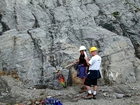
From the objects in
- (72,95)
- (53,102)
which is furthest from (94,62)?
(53,102)

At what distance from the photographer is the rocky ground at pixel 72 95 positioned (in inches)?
407

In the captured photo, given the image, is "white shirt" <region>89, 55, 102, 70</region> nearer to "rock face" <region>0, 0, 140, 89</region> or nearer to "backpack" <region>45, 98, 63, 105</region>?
"backpack" <region>45, 98, 63, 105</region>

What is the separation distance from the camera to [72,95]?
1123cm

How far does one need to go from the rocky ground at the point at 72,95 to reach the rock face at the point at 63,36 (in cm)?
66

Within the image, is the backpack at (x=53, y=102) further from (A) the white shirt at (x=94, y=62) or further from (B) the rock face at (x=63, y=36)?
(B) the rock face at (x=63, y=36)

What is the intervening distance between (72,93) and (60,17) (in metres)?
6.07

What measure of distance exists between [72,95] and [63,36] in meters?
4.19

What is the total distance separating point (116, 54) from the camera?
45.4 feet

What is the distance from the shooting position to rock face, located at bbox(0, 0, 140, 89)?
1302 centimetres

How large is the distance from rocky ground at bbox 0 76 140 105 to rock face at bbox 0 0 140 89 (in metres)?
0.66

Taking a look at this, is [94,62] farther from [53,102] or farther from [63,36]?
[63,36]

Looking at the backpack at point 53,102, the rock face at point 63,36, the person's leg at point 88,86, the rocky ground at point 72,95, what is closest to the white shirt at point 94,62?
the person's leg at point 88,86

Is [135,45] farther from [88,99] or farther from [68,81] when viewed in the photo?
[88,99]

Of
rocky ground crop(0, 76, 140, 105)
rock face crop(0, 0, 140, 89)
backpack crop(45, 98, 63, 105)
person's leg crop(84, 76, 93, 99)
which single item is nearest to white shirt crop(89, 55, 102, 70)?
person's leg crop(84, 76, 93, 99)
